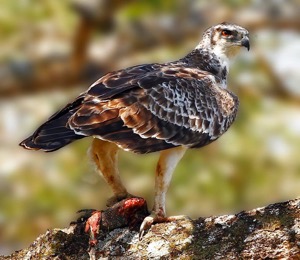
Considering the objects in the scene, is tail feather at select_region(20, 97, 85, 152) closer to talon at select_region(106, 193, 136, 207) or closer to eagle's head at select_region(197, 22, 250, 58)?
talon at select_region(106, 193, 136, 207)

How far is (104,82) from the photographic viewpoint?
710 cm

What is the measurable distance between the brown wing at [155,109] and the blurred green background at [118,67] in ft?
24.3

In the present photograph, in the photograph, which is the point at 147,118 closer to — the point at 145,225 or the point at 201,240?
the point at 145,225

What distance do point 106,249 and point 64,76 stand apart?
10.2 metres

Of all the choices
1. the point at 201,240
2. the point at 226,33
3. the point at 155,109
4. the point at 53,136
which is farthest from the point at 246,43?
the point at 201,240

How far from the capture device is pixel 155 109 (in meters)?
7.19

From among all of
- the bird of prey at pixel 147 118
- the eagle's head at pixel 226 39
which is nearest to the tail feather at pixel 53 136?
the bird of prey at pixel 147 118

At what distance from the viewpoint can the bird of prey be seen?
6.63m

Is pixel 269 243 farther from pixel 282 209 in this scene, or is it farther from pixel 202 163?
pixel 202 163

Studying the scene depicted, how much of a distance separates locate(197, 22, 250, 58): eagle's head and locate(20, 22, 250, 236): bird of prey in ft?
2.08

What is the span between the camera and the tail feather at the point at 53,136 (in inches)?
253

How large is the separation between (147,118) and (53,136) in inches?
33.6

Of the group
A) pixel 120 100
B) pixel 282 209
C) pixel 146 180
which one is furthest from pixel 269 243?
pixel 146 180

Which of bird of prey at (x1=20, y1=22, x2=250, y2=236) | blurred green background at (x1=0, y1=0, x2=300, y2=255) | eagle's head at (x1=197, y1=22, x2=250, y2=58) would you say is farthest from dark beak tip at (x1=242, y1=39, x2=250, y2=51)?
blurred green background at (x1=0, y1=0, x2=300, y2=255)
